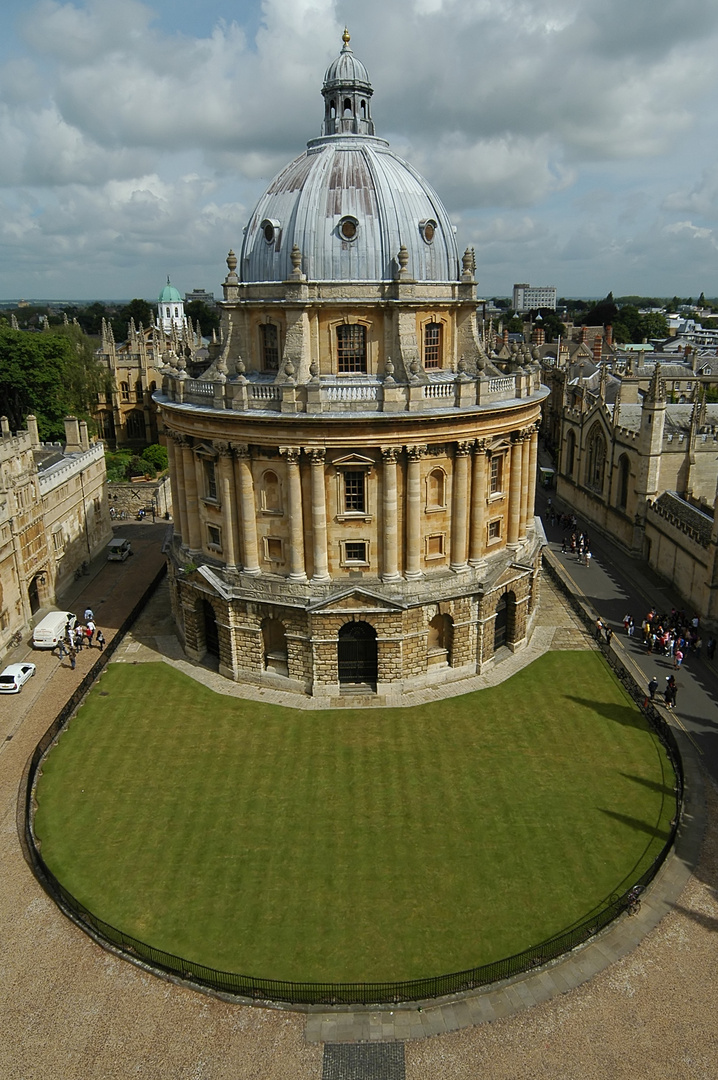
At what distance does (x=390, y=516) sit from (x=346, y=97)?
2384 cm

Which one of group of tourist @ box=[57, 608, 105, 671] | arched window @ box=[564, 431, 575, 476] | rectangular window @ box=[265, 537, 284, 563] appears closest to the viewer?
rectangular window @ box=[265, 537, 284, 563]

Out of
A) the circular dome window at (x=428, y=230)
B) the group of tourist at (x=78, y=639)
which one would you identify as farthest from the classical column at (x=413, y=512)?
the group of tourist at (x=78, y=639)

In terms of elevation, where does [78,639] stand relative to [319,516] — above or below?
below

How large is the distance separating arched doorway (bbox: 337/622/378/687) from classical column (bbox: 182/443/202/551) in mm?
9735

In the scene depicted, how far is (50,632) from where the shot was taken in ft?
137

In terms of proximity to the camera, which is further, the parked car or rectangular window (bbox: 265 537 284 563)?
the parked car

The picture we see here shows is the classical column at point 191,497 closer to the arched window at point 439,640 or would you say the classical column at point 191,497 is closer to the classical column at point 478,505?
the arched window at point 439,640

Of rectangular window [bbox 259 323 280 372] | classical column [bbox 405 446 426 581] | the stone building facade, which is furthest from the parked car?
classical column [bbox 405 446 426 581]

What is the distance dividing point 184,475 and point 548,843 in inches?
981

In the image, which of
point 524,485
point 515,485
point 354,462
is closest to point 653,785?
point 515,485

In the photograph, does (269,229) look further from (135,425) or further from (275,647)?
(135,425)

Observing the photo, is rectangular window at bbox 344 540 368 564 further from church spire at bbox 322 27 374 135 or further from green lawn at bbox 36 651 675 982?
church spire at bbox 322 27 374 135

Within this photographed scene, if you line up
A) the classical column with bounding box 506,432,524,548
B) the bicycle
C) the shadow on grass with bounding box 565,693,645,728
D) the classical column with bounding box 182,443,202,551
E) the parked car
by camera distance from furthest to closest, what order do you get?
the parked car → the classical column with bounding box 506,432,524,548 → the classical column with bounding box 182,443,202,551 → the shadow on grass with bounding box 565,693,645,728 → the bicycle

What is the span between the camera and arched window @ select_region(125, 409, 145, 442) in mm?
94312
